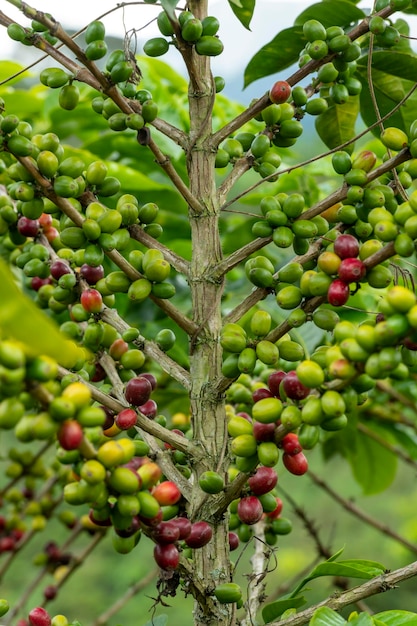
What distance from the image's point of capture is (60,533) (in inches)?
266

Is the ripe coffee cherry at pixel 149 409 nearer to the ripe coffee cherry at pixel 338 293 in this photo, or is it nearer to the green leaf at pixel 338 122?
the ripe coffee cherry at pixel 338 293

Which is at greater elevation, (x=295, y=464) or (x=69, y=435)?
(x=295, y=464)

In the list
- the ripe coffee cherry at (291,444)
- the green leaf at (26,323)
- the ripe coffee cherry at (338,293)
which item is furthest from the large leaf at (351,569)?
the green leaf at (26,323)

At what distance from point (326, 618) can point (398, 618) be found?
4.2 inches

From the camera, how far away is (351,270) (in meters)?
1.06

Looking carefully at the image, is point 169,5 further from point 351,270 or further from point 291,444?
point 291,444

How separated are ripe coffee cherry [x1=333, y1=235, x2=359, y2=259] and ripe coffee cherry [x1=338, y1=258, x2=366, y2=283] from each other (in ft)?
0.08

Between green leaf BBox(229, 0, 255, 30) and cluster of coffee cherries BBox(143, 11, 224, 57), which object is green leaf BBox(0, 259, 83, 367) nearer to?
cluster of coffee cherries BBox(143, 11, 224, 57)

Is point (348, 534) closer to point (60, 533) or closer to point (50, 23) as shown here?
point (60, 533)

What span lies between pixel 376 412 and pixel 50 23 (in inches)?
81.0

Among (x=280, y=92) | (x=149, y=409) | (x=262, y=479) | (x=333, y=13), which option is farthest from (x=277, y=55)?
(x=262, y=479)

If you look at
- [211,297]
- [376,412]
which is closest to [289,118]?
[211,297]

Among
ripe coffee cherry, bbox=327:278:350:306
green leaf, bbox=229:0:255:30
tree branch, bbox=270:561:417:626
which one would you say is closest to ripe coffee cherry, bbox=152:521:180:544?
tree branch, bbox=270:561:417:626

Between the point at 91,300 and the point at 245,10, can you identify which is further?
the point at 245,10
